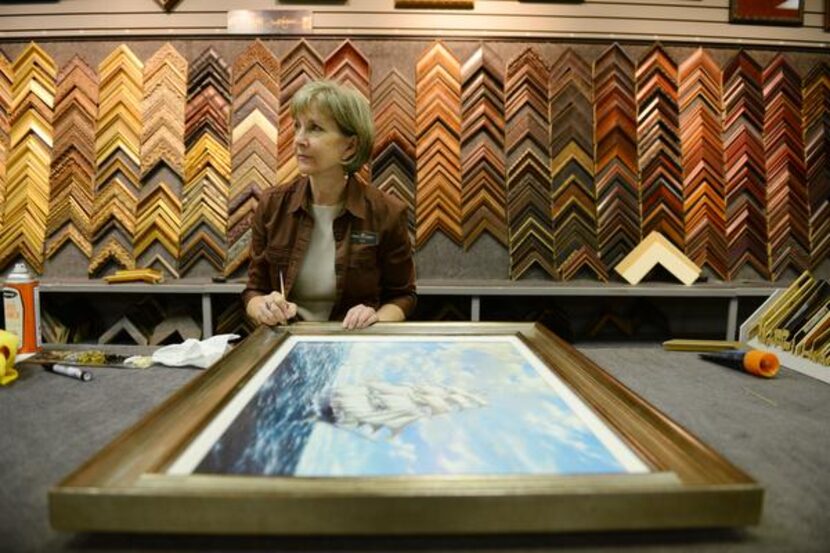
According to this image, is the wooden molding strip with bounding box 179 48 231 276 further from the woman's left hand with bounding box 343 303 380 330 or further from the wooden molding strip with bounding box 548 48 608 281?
the woman's left hand with bounding box 343 303 380 330

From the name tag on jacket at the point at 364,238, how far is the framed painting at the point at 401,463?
3.46 ft

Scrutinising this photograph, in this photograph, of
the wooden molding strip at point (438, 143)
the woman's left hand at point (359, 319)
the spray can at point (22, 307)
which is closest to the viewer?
the spray can at point (22, 307)

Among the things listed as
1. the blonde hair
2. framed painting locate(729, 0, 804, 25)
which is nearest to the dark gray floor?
the blonde hair

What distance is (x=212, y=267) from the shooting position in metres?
3.57

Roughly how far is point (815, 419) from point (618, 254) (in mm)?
2719

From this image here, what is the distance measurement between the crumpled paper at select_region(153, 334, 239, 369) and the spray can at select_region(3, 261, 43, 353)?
298 millimetres

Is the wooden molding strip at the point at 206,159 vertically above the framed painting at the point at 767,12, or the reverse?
the framed painting at the point at 767,12

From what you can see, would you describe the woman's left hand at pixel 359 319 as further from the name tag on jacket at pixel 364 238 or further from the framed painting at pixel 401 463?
the name tag on jacket at pixel 364 238

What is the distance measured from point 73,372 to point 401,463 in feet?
2.96

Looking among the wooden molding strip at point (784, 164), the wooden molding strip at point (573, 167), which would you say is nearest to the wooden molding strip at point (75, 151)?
the wooden molding strip at point (573, 167)

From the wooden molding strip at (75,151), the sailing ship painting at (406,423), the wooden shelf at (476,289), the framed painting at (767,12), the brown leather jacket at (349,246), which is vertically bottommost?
the wooden shelf at (476,289)

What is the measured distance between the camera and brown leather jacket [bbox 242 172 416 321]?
6.63ft

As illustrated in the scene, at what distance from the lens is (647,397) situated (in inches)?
43.1

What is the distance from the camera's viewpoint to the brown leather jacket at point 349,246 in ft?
6.63
